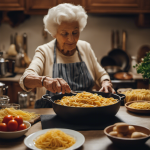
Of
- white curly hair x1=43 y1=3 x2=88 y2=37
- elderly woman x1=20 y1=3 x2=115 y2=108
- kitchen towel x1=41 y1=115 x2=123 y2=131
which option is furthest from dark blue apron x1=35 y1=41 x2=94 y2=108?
kitchen towel x1=41 y1=115 x2=123 y2=131

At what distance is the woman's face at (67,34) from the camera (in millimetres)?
1976

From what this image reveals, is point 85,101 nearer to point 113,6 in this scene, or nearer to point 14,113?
point 14,113

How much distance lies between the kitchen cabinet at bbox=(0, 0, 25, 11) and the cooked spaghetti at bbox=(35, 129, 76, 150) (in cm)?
300

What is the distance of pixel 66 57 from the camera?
2152mm

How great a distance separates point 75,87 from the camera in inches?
78.6

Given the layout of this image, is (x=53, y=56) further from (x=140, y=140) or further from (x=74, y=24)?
(x=140, y=140)

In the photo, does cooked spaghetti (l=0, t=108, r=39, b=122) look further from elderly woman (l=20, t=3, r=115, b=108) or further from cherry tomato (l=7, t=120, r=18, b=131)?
elderly woman (l=20, t=3, r=115, b=108)

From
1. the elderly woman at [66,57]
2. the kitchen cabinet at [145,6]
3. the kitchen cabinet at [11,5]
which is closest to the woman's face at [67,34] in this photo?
the elderly woman at [66,57]

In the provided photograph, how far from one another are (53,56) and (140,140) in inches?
54.8

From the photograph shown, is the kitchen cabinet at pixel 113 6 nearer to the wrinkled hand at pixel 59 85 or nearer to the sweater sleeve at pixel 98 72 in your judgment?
the sweater sleeve at pixel 98 72

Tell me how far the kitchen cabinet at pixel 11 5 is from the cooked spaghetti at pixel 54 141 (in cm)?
300

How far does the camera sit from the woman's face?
1976mm

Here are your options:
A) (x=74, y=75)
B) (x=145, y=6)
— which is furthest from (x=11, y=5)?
(x=145, y=6)

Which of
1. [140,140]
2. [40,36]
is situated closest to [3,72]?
[40,36]
